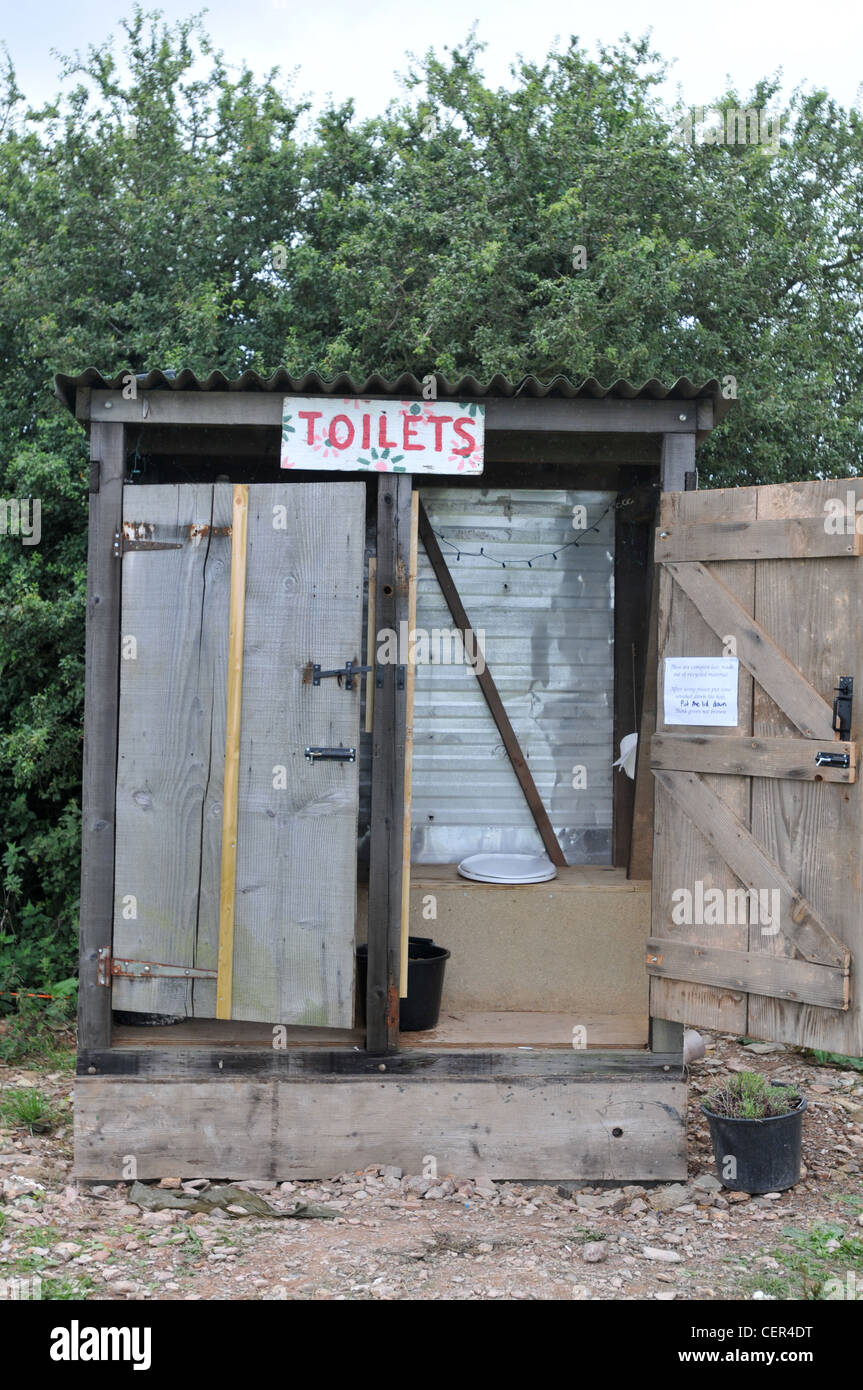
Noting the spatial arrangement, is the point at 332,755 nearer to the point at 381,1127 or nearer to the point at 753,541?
the point at 381,1127

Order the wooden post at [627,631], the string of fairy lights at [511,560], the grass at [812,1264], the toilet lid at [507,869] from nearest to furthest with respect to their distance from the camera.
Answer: the grass at [812,1264], the toilet lid at [507,869], the wooden post at [627,631], the string of fairy lights at [511,560]

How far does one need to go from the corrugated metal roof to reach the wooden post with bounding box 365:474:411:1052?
0.39m

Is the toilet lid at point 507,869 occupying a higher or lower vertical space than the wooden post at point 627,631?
lower

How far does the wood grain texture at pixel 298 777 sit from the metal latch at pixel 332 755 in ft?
0.07

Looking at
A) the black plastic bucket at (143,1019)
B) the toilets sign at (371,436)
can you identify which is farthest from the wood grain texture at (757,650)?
the black plastic bucket at (143,1019)

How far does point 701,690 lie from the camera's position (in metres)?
4.71

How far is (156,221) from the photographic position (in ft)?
30.5

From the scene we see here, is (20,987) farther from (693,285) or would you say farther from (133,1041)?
(693,285)

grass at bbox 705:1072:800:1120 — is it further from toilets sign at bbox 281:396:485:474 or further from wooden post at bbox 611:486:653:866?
toilets sign at bbox 281:396:485:474

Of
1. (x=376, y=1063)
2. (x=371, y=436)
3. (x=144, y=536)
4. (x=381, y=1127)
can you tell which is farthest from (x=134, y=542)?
(x=381, y=1127)

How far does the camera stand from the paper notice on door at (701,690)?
15.2 ft

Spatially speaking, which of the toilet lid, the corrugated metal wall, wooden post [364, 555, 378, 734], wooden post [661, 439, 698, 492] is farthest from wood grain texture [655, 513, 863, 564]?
the toilet lid

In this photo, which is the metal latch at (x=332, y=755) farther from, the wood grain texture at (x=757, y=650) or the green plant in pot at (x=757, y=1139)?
the green plant in pot at (x=757, y=1139)

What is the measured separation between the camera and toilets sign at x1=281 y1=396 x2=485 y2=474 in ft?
15.8
